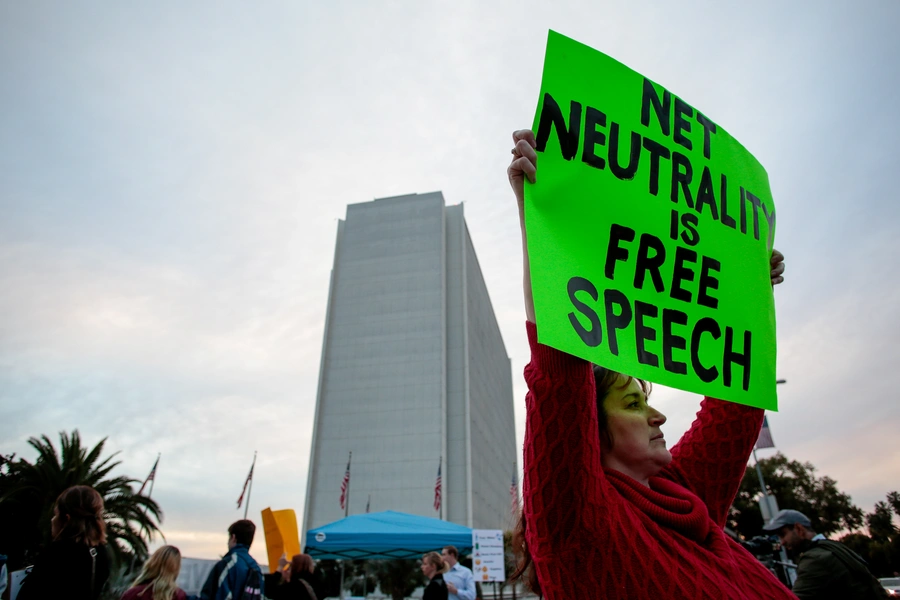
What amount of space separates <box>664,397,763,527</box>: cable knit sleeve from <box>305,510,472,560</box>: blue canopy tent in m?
8.39

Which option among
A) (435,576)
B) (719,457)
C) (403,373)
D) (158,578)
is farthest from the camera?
(403,373)

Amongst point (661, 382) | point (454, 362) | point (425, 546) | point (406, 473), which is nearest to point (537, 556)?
point (661, 382)

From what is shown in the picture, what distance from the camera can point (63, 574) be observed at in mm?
2816

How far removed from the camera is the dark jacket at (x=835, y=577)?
10.8 ft

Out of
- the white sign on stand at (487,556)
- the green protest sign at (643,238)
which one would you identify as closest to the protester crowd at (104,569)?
the white sign on stand at (487,556)

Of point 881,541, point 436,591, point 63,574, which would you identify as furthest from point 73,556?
point 881,541

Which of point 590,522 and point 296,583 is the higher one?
point 590,522

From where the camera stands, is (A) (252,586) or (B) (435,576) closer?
(A) (252,586)

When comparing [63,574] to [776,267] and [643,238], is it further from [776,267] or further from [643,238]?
[776,267]

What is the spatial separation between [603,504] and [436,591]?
5.59m

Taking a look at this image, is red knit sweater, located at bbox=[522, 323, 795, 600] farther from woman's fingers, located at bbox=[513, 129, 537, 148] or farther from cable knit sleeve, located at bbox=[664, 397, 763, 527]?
woman's fingers, located at bbox=[513, 129, 537, 148]

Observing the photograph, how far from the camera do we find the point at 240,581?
4.37 metres

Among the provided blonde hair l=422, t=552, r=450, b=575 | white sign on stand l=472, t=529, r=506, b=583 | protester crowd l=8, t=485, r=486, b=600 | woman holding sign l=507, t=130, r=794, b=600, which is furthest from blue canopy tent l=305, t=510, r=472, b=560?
woman holding sign l=507, t=130, r=794, b=600

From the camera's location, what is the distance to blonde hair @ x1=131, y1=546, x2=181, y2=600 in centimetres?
376
